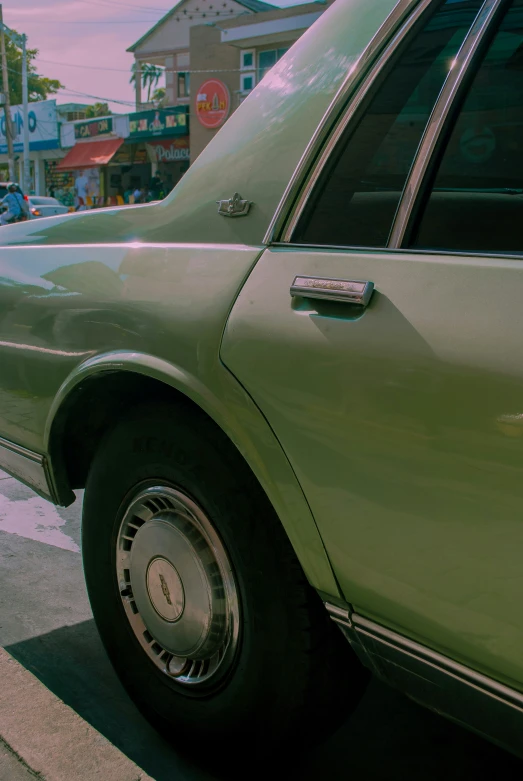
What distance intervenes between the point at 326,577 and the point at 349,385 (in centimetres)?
41

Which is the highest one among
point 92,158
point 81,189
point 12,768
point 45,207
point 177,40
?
point 177,40

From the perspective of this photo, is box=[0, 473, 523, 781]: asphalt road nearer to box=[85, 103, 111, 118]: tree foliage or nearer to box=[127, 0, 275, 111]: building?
box=[127, 0, 275, 111]: building

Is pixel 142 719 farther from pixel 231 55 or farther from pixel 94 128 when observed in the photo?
pixel 94 128

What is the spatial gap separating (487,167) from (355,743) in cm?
157

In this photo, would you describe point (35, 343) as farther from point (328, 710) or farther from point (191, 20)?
point (191, 20)

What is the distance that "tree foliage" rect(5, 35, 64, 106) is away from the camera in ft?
219

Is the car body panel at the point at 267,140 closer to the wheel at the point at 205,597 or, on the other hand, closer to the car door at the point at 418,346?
the car door at the point at 418,346

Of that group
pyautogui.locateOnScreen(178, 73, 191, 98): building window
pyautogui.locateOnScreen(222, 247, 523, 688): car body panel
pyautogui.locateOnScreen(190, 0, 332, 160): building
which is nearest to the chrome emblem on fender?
pyautogui.locateOnScreen(222, 247, 523, 688): car body panel

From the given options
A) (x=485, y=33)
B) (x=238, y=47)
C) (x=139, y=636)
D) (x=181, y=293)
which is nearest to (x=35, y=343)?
(x=181, y=293)

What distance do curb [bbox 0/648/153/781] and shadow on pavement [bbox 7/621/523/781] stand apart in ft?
0.38

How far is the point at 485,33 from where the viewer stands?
155 cm

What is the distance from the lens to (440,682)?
1435mm

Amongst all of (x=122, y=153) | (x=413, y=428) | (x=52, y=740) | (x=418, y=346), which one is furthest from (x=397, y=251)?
(x=122, y=153)

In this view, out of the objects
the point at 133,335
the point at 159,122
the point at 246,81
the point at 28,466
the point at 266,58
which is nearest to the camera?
the point at 133,335
